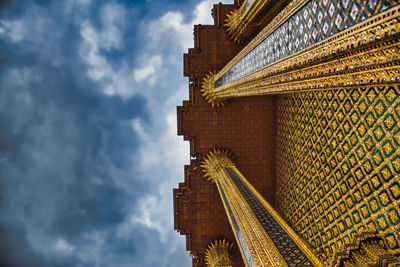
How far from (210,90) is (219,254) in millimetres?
7621

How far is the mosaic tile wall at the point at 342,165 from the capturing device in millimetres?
5000

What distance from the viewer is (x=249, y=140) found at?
1163cm

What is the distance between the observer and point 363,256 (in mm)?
4230

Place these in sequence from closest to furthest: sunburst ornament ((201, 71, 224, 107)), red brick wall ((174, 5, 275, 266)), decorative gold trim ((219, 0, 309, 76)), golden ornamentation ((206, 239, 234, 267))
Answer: decorative gold trim ((219, 0, 309, 76)), golden ornamentation ((206, 239, 234, 267)), sunburst ornament ((201, 71, 224, 107)), red brick wall ((174, 5, 275, 266))

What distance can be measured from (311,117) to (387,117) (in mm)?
3121

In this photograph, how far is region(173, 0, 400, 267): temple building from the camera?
326cm

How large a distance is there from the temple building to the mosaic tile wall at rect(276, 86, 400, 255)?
31mm

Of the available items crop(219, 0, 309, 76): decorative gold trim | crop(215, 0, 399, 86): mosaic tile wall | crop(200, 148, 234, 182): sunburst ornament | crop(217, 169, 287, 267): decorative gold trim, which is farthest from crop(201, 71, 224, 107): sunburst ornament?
crop(215, 0, 399, 86): mosaic tile wall

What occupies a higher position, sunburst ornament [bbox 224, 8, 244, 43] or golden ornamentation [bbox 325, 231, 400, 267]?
sunburst ornament [bbox 224, 8, 244, 43]

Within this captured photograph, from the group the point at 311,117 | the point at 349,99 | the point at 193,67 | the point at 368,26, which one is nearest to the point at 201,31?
the point at 193,67

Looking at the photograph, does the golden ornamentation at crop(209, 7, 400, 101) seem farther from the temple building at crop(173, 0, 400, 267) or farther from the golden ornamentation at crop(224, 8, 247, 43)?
the golden ornamentation at crop(224, 8, 247, 43)

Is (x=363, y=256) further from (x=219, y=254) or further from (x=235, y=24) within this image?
(x=235, y=24)

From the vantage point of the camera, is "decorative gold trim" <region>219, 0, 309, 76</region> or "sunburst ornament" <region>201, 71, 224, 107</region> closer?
"decorative gold trim" <region>219, 0, 309, 76</region>

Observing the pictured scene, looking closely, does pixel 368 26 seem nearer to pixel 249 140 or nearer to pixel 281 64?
pixel 281 64
